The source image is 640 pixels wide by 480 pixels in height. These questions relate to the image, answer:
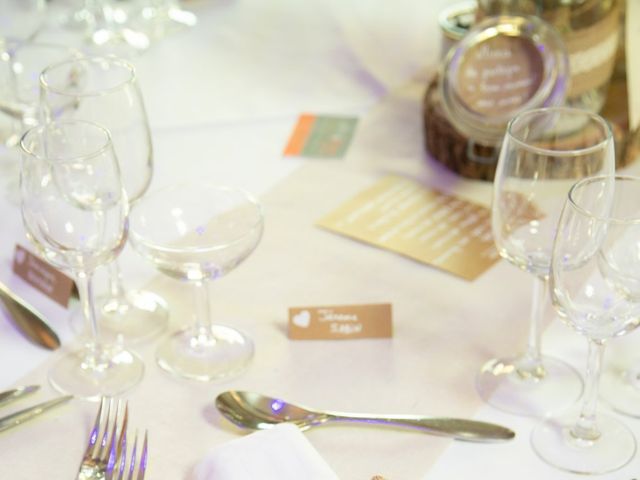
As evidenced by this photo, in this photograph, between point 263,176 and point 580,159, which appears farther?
point 263,176


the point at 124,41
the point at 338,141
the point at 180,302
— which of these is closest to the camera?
the point at 180,302

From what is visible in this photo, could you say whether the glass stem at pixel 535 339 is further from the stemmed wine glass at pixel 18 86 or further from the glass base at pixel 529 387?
the stemmed wine glass at pixel 18 86

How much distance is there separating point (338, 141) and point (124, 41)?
1.48 feet

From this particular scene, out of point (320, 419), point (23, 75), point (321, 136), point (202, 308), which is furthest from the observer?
point (321, 136)

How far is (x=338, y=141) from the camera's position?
155 centimetres

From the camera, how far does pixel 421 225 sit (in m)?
1.34

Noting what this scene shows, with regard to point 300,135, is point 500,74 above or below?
above

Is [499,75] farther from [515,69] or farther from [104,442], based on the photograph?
[104,442]

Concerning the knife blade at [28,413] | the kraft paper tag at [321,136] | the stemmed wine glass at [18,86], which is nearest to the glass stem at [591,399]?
the knife blade at [28,413]

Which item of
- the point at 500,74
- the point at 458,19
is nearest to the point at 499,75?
the point at 500,74

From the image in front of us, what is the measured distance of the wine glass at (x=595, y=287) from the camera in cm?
86

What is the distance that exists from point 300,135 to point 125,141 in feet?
1.49

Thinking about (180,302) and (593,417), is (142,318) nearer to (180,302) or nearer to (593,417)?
(180,302)

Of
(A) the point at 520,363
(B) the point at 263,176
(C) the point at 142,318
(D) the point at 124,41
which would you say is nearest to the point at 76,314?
(C) the point at 142,318
